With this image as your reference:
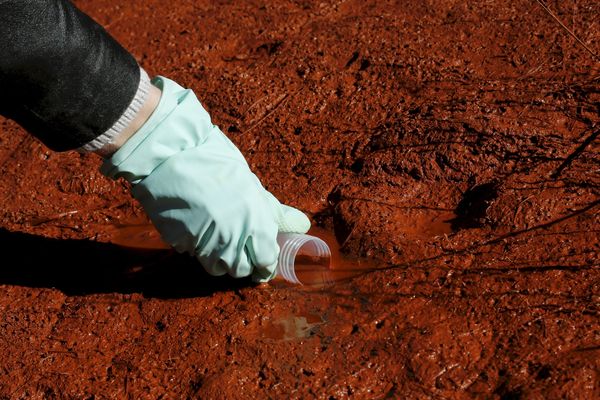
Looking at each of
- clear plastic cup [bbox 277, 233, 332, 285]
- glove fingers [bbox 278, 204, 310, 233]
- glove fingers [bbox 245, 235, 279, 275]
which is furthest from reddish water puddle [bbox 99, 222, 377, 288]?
glove fingers [bbox 245, 235, 279, 275]

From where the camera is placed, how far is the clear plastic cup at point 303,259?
2592 mm

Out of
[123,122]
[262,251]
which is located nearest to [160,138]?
[123,122]

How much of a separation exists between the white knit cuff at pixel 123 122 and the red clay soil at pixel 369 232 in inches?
30.0

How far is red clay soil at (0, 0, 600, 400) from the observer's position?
2.33 metres

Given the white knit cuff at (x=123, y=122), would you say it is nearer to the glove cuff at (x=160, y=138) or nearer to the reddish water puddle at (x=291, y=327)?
the glove cuff at (x=160, y=138)

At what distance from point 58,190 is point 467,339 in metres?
1.90

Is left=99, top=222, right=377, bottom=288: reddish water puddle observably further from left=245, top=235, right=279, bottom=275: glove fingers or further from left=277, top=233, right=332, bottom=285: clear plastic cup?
left=245, top=235, right=279, bottom=275: glove fingers

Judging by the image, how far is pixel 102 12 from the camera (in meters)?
4.33

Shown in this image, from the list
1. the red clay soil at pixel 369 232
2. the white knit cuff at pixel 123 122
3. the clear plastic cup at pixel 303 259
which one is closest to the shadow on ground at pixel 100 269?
the red clay soil at pixel 369 232

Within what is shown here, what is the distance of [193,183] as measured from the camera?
2219 mm

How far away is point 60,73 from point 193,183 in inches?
19.0

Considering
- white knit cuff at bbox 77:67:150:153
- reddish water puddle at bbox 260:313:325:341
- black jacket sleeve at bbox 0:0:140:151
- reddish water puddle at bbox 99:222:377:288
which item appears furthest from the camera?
reddish water puddle at bbox 99:222:377:288

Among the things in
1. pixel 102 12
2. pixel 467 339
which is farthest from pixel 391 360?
pixel 102 12

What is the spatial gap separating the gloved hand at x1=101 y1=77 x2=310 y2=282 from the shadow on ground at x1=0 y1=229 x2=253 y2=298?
0.41m
